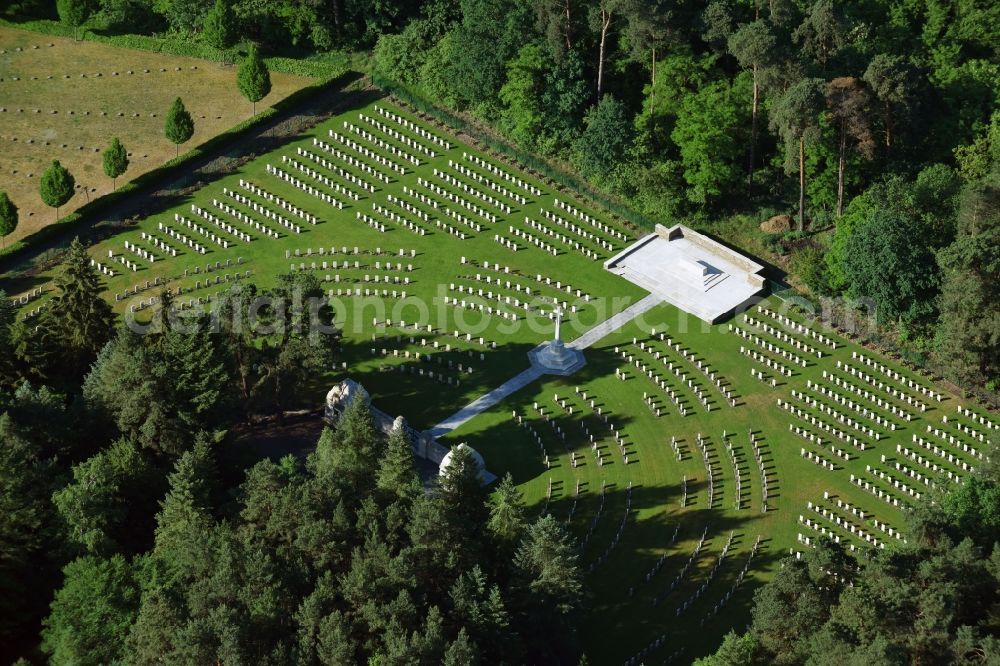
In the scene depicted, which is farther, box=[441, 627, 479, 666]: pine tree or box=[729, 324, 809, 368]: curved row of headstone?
box=[729, 324, 809, 368]: curved row of headstone

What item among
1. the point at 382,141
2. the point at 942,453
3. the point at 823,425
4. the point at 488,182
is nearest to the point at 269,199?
the point at 382,141

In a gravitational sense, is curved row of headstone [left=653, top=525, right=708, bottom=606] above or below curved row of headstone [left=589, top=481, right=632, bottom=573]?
below

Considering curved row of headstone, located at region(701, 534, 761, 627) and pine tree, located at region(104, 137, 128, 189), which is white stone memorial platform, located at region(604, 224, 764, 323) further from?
pine tree, located at region(104, 137, 128, 189)

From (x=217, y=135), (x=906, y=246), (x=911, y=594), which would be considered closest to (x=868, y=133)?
(x=906, y=246)

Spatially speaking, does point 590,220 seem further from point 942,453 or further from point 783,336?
point 942,453

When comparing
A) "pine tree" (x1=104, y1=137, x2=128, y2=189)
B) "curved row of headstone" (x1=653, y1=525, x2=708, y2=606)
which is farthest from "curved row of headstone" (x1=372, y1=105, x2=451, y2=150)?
"curved row of headstone" (x1=653, y1=525, x2=708, y2=606)

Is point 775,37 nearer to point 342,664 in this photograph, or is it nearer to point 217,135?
point 217,135
